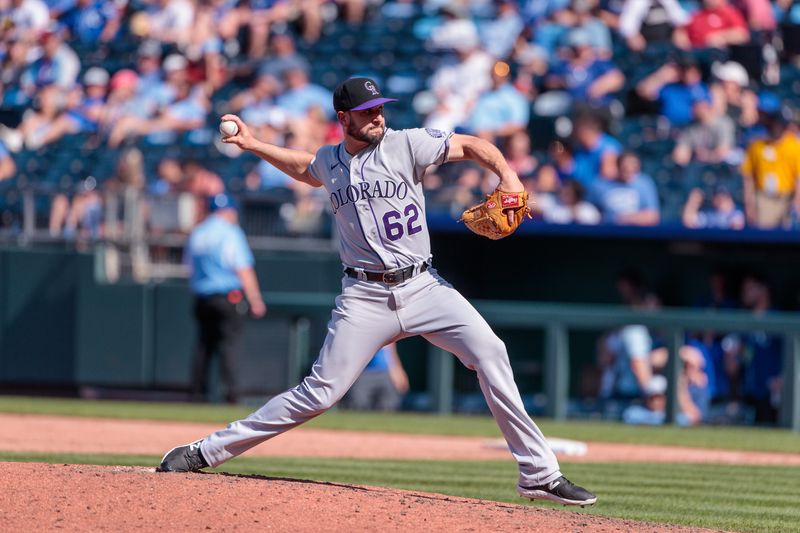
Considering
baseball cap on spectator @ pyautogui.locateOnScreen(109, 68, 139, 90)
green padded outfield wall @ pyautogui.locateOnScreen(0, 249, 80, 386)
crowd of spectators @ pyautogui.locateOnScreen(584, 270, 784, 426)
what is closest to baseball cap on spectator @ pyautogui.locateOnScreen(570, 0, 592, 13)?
crowd of spectators @ pyautogui.locateOnScreen(584, 270, 784, 426)

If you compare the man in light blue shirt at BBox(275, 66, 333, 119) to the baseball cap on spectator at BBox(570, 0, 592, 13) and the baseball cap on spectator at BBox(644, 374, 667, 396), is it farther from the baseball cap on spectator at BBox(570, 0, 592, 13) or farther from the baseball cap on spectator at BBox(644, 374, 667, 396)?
the baseball cap on spectator at BBox(644, 374, 667, 396)

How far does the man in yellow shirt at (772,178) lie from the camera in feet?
41.8

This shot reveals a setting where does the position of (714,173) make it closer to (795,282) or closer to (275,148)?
(795,282)

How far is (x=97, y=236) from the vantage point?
46.8ft

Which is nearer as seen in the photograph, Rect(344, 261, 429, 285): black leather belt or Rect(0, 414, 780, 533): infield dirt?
Rect(0, 414, 780, 533): infield dirt

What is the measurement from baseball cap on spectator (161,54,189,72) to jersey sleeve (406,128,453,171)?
11.4m

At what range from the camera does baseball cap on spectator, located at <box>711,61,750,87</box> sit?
14.5 m

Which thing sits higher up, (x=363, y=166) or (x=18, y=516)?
(x=363, y=166)

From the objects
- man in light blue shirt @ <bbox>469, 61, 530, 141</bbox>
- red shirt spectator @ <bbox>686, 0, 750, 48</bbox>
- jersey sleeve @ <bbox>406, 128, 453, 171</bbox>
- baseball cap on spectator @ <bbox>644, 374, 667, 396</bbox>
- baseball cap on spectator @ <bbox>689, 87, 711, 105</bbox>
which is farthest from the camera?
red shirt spectator @ <bbox>686, 0, 750, 48</bbox>

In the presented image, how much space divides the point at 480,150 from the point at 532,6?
1062 centimetres

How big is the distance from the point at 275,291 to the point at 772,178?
492 cm

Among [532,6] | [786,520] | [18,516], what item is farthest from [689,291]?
[18,516]

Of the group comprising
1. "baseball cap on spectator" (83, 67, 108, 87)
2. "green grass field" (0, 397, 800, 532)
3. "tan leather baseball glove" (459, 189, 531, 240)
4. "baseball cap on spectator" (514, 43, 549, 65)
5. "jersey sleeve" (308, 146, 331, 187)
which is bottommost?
"green grass field" (0, 397, 800, 532)

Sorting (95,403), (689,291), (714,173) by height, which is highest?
(714,173)
